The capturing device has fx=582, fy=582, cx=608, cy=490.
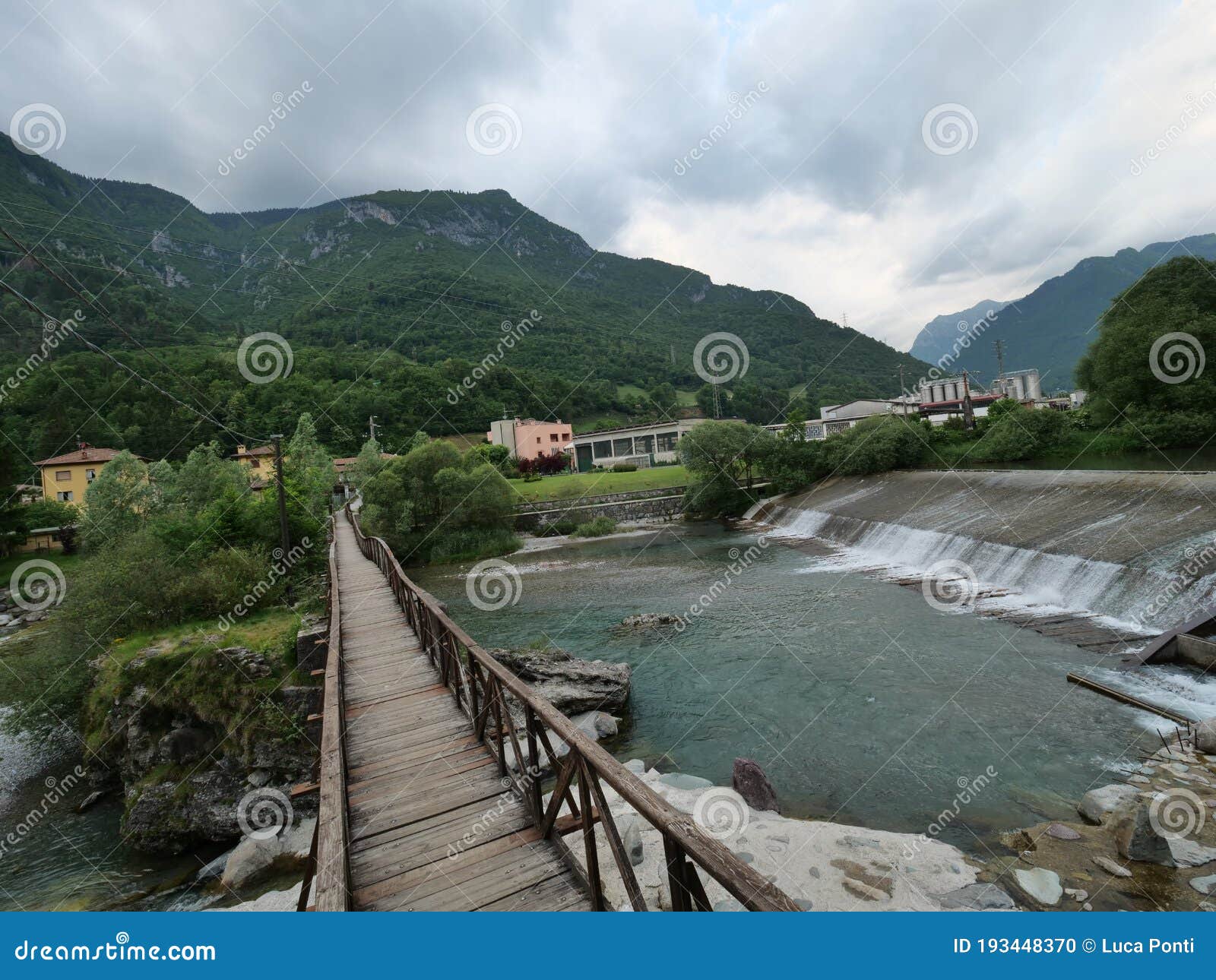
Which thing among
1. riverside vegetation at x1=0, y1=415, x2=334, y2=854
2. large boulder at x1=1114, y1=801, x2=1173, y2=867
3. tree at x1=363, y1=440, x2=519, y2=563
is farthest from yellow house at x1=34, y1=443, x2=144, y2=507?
large boulder at x1=1114, y1=801, x2=1173, y2=867

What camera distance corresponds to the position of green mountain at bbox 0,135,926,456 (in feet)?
196

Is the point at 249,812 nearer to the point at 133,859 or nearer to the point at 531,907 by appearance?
Result: the point at 133,859

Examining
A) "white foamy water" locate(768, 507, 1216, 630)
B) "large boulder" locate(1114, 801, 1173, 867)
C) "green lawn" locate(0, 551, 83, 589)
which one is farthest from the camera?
"green lawn" locate(0, 551, 83, 589)

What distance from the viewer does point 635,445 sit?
2980 inches

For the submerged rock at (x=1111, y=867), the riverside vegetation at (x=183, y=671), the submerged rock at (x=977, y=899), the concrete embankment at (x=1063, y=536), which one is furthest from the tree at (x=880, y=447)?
the submerged rock at (x=977, y=899)

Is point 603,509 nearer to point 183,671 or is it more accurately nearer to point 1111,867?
point 183,671

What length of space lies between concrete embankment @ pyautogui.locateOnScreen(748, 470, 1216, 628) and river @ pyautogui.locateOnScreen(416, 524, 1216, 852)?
2.75 metres

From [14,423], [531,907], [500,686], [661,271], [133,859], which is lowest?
[133,859]

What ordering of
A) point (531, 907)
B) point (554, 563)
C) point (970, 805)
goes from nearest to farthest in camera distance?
point (531, 907) < point (970, 805) < point (554, 563)

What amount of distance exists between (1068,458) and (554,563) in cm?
3245

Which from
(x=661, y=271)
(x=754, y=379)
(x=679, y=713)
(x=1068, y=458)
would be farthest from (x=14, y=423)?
(x=661, y=271)

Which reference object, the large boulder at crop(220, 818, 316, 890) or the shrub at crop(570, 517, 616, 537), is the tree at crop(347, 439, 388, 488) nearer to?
the shrub at crop(570, 517, 616, 537)

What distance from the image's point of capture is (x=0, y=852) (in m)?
11.2

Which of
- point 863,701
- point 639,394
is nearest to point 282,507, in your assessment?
point 863,701
